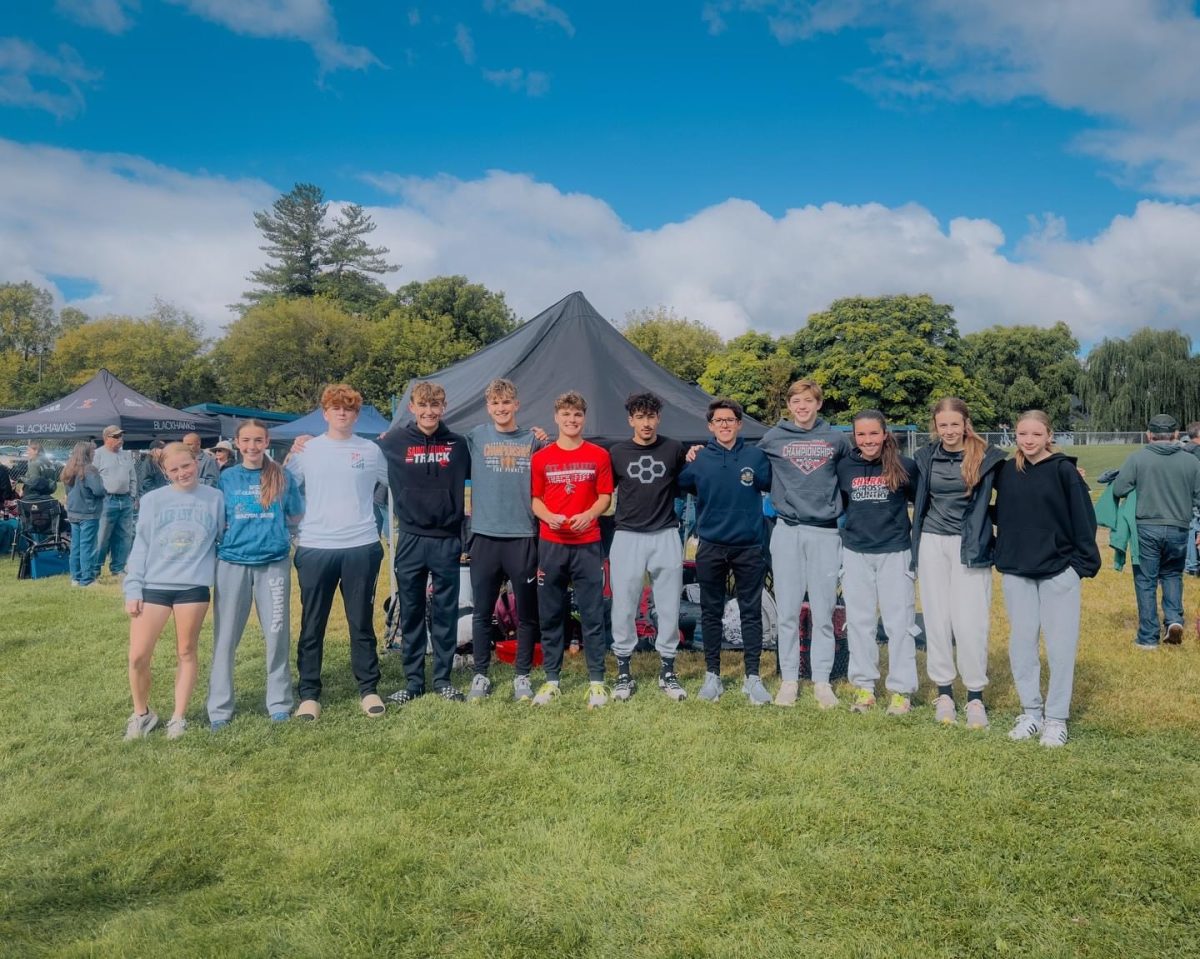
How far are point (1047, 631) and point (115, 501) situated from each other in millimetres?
10004

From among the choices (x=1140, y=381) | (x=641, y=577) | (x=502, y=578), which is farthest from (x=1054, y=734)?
(x=1140, y=381)

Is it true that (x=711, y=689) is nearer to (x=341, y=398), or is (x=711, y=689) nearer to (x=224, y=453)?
(x=341, y=398)

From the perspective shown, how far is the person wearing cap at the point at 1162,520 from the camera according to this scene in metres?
6.12

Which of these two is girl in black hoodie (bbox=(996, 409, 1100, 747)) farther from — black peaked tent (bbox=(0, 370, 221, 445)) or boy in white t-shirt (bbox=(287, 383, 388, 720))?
black peaked tent (bbox=(0, 370, 221, 445))

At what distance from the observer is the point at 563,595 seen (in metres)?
4.85

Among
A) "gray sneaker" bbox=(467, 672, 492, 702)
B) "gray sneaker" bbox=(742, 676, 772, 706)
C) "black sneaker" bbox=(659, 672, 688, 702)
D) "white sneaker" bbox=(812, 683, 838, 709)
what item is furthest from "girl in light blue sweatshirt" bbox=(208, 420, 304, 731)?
"white sneaker" bbox=(812, 683, 838, 709)

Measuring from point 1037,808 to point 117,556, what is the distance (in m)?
10.4

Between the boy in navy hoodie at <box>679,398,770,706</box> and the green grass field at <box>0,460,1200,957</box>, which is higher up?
the boy in navy hoodie at <box>679,398,770,706</box>

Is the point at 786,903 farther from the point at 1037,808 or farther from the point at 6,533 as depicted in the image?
the point at 6,533

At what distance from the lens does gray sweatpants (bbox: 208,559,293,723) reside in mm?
4262

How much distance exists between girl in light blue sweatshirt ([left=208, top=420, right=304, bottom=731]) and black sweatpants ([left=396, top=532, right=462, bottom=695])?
0.69 metres

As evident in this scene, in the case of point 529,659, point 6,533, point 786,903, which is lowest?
point 786,903

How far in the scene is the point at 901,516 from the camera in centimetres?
446

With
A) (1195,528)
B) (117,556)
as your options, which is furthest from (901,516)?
(117,556)
